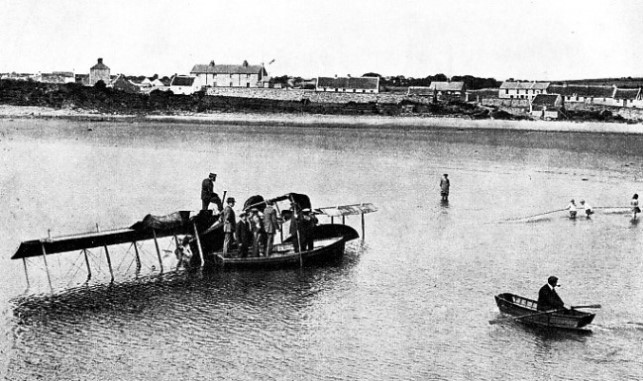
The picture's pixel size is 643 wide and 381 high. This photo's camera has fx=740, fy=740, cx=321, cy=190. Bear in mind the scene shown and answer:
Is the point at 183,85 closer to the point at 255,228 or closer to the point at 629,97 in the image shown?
the point at 629,97

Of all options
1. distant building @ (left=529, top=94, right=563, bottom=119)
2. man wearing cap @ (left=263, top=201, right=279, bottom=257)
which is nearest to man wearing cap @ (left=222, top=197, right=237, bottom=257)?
man wearing cap @ (left=263, top=201, right=279, bottom=257)

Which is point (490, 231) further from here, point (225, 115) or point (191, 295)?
point (225, 115)

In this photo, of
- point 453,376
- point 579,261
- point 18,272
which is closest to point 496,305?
point 453,376

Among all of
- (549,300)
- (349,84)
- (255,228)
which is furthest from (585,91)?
(549,300)

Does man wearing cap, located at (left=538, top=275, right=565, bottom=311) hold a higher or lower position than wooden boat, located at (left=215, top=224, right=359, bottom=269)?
higher

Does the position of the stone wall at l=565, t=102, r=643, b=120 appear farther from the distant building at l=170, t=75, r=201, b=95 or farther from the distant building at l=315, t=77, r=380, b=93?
the distant building at l=170, t=75, r=201, b=95

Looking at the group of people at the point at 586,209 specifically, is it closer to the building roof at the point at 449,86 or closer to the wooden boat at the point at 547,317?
the wooden boat at the point at 547,317
